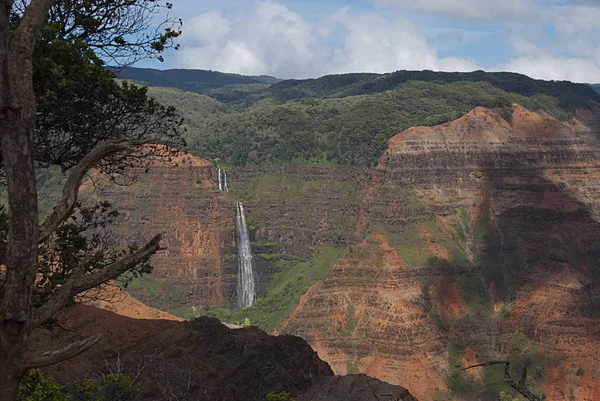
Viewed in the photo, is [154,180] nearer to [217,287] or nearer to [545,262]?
[217,287]

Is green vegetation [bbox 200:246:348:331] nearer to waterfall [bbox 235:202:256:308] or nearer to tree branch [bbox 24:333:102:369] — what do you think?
waterfall [bbox 235:202:256:308]

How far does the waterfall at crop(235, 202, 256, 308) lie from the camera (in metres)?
96.8

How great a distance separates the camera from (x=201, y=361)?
25094 mm

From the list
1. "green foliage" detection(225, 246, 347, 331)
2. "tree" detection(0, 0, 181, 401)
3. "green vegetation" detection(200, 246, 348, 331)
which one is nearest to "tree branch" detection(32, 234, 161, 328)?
"tree" detection(0, 0, 181, 401)

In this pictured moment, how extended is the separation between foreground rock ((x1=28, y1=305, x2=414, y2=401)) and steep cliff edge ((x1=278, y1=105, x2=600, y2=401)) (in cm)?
4325

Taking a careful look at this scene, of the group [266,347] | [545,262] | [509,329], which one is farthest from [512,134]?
[266,347]

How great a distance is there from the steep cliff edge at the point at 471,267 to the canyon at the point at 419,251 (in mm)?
167

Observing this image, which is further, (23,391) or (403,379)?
(403,379)

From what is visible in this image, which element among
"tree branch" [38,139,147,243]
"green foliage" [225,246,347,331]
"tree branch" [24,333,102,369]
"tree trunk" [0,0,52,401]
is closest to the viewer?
"tree trunk" [0,0,52,401]

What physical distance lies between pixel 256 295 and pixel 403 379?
3297cm

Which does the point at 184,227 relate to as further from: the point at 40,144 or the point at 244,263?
the point at 40,144

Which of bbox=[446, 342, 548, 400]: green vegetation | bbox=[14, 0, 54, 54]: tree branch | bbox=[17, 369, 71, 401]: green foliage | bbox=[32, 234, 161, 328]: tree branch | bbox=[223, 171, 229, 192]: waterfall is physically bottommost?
bbox=[446, 342, 548, 400]: green vegetation

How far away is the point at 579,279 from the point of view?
78.9m

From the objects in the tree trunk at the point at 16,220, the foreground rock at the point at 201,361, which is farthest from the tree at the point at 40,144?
the foreground rock at the point at 201,361
